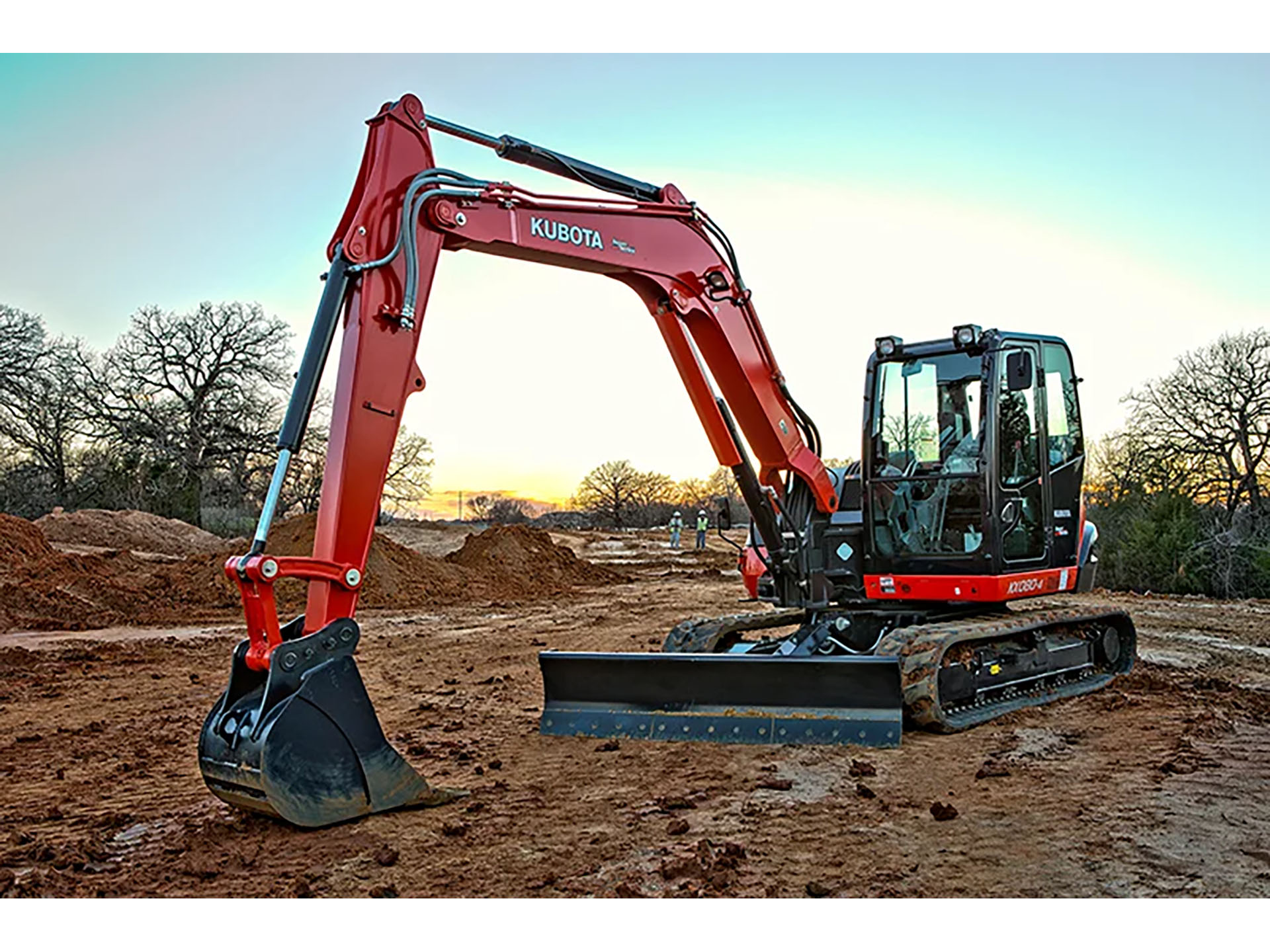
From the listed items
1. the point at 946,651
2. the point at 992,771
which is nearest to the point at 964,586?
the point at 946,651

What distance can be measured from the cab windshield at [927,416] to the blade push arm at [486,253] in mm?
540

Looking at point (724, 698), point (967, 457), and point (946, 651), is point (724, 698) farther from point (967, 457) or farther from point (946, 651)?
point (967, 457)

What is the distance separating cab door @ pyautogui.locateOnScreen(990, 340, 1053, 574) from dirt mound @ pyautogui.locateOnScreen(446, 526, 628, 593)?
1348 cm

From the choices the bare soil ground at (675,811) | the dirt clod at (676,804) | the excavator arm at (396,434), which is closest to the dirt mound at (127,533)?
the bare soil ground at (675,811)

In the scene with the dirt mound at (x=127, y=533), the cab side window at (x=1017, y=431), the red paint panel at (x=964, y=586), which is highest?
the cab side window at (x=1017, y=431)

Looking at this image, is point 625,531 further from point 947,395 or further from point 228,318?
point 947,395

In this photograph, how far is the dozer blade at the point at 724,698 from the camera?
21.5 ft

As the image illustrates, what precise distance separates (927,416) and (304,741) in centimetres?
491

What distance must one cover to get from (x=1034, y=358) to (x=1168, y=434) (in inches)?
730

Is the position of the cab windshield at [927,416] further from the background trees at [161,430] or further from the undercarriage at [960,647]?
the background trees at [161,430]

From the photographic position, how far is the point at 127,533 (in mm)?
24828

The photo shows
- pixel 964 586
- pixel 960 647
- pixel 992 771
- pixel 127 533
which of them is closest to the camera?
pixel 992 771

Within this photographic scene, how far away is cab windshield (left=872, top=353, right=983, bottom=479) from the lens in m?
7.72

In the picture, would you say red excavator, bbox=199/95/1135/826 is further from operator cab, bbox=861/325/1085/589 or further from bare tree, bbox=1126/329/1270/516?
bare tree, bbox=1126/329/1270/516
